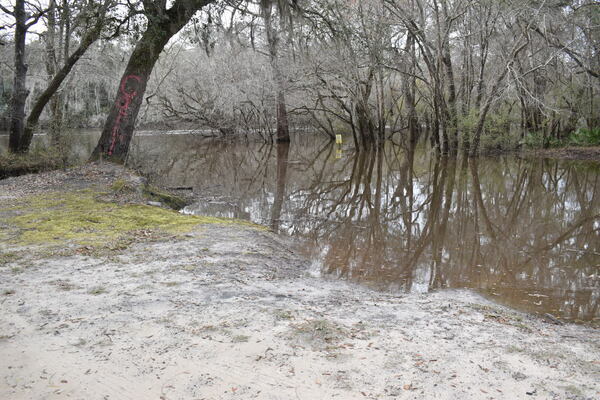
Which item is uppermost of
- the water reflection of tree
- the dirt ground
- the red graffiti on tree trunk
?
the red graffiti on tree trunk

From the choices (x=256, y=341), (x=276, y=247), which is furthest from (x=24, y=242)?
(x=256, y=341)

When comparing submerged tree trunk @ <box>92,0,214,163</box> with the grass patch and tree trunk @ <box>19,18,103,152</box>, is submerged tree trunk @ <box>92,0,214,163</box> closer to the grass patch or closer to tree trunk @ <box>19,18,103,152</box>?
tree trunk @ <box>19,18,103,152</box>

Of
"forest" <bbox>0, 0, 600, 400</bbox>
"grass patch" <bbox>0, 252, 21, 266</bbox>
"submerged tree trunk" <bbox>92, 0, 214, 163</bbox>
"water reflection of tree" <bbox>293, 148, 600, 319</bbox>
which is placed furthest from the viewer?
"submerged tree trunk" <bbox>92, 0, 214, 163</bbox>

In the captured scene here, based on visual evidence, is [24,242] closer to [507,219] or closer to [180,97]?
[507,219]

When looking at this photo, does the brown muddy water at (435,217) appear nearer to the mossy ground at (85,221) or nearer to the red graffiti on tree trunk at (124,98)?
the red graffiti on tree trunk at (124,98)

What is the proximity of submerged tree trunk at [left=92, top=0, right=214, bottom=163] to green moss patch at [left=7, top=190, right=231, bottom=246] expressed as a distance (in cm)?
362

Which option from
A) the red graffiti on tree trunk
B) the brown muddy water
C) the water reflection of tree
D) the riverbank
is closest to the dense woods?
the red graffiti on tree trunk

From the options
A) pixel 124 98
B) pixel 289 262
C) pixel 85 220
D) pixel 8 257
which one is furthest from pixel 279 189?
pixel 8 257

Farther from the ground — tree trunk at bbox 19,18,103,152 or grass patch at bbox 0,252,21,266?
tree trunk at bbox 19,18,103,152

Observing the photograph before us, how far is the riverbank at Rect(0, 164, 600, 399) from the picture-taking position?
10.5 ft

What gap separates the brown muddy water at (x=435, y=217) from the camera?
6770 mm

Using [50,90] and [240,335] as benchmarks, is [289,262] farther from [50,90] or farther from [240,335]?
[50,90]

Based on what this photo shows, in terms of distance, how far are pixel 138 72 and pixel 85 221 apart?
248 inches

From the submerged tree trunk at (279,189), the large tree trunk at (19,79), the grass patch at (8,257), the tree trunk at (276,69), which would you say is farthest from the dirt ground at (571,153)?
the grass patch at (8,257)
